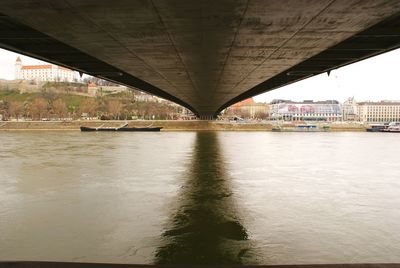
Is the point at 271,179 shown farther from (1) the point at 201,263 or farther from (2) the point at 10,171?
(2) the point at 10,171

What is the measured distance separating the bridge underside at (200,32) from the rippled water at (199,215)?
17.0 ft

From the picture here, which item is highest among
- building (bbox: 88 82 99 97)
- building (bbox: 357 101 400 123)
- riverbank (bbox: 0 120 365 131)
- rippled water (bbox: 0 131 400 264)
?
building (bbox: 88 82 99 97)

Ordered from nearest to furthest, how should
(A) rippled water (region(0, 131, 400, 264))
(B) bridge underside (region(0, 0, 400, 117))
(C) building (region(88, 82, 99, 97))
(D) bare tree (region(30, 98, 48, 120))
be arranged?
1. (B) bridge underside (region(0, 0, 400, 117))
2. (A) rippled water (region(0, 131, 400, 264))
3. (D) bare tree (region(30, 98, 48, 120))
4. (C) building (region(88, 82, 99, 97))

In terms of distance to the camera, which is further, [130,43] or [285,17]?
[130,43]

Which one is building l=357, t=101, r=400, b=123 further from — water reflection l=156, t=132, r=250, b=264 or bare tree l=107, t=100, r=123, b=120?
water reflection l=156, t=132, r=250, b=264

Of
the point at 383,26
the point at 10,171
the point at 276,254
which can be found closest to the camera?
the point at 276,254

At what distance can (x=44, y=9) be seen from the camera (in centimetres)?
786

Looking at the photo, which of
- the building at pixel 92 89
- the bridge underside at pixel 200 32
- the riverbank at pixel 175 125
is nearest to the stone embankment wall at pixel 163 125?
the riverbank at pixel 175 125

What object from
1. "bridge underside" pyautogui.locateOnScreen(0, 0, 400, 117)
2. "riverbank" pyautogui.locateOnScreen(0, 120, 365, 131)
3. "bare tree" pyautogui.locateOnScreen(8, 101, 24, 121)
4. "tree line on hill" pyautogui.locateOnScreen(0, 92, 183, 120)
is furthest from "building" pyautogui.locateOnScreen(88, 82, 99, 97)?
"bridge underside" pyautogui.locateOnScreen(0, 0, 400, 117)

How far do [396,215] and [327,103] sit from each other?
179009 mm

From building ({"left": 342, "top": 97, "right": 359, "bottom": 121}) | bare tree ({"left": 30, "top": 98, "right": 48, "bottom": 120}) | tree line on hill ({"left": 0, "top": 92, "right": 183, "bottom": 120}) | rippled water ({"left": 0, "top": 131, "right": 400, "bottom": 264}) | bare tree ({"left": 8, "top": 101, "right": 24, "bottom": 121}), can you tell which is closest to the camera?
rippled water ({"left": 0, "top": 131, "right": 400, "bottom": 264})

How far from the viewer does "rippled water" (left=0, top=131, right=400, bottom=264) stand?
8.68 metres

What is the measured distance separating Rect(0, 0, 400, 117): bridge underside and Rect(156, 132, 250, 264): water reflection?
5273 millimetres

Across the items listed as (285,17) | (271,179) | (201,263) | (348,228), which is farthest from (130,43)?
(271,179)
